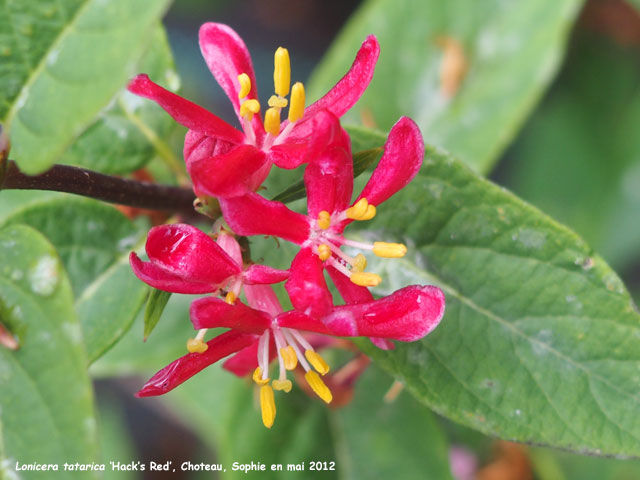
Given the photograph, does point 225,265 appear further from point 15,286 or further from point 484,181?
point 484,181

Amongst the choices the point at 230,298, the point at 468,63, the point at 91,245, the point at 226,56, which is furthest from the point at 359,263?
the point at 468,63

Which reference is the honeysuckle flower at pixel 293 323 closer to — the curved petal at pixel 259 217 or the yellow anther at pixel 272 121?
the curved petal at pixel 259 217

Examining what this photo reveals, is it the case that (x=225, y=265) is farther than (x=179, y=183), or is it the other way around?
(x=179, y=183)

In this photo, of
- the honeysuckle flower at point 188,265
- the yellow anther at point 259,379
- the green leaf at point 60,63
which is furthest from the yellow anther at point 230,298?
the green leaf at point 60,63

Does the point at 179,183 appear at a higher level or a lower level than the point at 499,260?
lower

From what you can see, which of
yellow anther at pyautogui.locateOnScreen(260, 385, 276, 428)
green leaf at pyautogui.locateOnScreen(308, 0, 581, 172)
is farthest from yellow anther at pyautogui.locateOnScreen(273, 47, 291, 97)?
green leaf at pyautogui.locateOnScreen(308, 0, 581, 172)

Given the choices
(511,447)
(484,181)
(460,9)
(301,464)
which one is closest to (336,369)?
(301,464)
